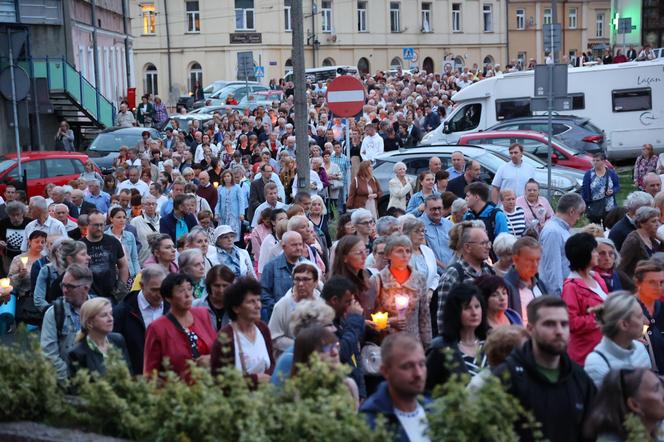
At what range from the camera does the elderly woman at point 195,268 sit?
10055 millimetres

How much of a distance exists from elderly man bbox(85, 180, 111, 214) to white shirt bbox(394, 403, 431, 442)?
13104mm

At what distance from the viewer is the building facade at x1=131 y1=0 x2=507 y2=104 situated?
230 ft

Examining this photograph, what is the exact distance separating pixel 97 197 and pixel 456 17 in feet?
204

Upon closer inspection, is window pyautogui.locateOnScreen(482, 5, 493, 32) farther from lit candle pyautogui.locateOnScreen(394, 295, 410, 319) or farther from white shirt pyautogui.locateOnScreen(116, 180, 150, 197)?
lit candle pyautogui.locateOnScreen(394, 295, 410, 319)

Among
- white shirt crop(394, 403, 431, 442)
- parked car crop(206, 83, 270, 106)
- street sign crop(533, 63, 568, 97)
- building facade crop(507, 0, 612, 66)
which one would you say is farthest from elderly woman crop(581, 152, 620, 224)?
building facade crop(507, 0, 612, 66)

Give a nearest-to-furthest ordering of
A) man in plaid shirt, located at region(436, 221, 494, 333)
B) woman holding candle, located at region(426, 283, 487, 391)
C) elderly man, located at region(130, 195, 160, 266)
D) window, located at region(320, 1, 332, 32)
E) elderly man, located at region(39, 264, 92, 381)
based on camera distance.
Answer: woman holding candle, located at region(426, 283, 487, 391), elderly man, located at region(39, 264, 92, 381), man in plaid shirt, located at region(436, 221, 494, 333), elderly man, located at region(130, 195, 160, 266), window, located at region(320, 1, 332, 32)

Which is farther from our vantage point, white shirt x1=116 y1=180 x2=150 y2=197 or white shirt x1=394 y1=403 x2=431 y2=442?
white shirt x1=116 y1=180 x2=150 y2=197

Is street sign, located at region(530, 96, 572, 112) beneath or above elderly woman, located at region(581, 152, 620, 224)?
above

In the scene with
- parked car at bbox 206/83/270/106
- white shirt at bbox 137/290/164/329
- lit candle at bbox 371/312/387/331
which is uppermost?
white shirt at bbox 137/290/164/329

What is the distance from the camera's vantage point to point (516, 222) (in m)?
14.0

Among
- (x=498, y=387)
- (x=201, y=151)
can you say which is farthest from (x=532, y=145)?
(x=498, y=387)

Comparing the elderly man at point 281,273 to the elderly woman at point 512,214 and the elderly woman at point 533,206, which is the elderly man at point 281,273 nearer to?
the elderly woman at point 512,214

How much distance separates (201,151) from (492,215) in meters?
16.1

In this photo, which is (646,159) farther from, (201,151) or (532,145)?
(201,151)
